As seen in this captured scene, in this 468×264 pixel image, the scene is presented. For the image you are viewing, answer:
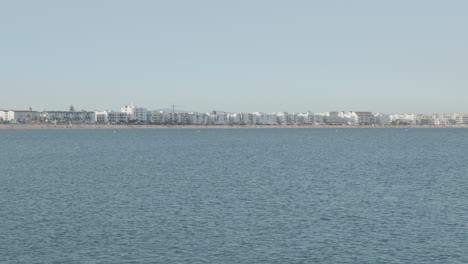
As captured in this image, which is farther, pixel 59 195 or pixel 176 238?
pixel 59 195

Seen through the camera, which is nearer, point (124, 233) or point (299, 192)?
point (124, 233)

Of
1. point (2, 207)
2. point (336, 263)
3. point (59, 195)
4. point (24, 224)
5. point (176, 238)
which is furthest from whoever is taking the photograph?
point (59, 195)

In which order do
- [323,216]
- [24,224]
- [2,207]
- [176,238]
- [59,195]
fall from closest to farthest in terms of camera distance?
[176,238], [24,224], [323,216], [2,207], [59,195]

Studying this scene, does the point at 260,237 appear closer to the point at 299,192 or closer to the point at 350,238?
the point at 350,238

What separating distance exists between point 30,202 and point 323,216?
25.5 meters

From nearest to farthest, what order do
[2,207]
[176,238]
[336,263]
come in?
[336,263] < [176,238] < [2,207]

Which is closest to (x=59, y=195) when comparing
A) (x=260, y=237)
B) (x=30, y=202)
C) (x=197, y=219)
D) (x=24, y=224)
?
(x=30, y=202)

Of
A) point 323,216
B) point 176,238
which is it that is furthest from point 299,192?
point 176,238

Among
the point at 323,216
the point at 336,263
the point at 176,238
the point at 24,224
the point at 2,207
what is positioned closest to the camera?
the point at 336,263

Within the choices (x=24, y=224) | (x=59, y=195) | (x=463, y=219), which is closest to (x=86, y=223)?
(x=24, y=224)

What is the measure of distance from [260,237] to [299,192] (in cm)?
1969

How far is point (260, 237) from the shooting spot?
33.5 meters

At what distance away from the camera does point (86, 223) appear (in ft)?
123

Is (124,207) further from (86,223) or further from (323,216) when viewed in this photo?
(323,216)
